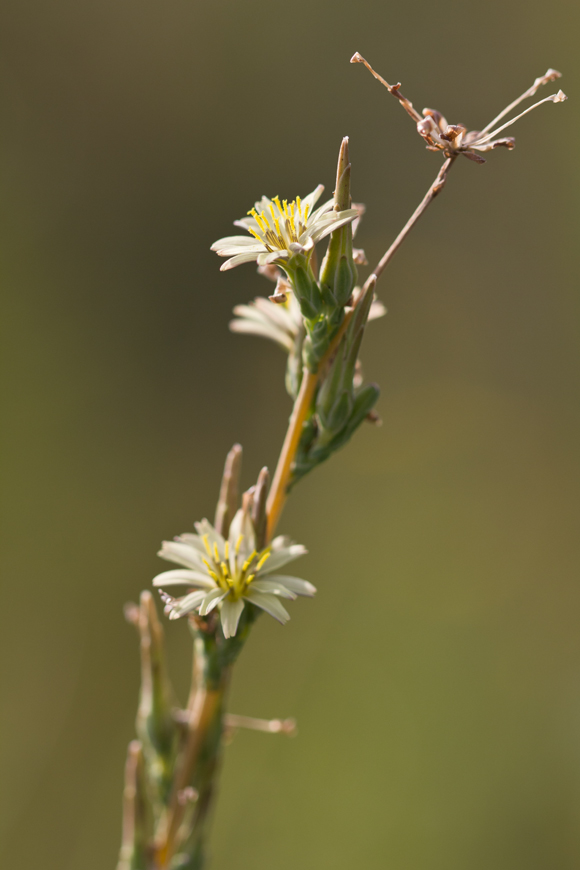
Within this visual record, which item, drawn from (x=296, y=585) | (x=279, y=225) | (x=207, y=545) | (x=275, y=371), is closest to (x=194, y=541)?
(x=207, y=545)

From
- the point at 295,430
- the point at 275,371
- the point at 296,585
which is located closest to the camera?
the point at 296,585

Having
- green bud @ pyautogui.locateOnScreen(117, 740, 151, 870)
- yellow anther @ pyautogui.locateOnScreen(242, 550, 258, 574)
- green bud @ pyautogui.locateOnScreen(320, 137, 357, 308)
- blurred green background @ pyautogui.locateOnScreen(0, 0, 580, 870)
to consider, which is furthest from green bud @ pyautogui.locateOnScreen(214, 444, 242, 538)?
blurred green background @ pyautogui.locateOnScreen(0, 0, 580, 870)

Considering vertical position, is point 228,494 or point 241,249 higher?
point 241,249

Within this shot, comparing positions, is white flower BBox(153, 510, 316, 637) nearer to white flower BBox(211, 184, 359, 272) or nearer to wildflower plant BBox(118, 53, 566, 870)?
wildflower plant BBox(118, 53, 566, 870)

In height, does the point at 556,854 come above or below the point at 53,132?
below

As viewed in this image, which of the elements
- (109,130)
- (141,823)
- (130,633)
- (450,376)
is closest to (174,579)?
(141,823)

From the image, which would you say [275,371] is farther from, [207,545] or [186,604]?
[186,604]

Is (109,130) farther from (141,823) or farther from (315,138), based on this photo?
(141,823)
